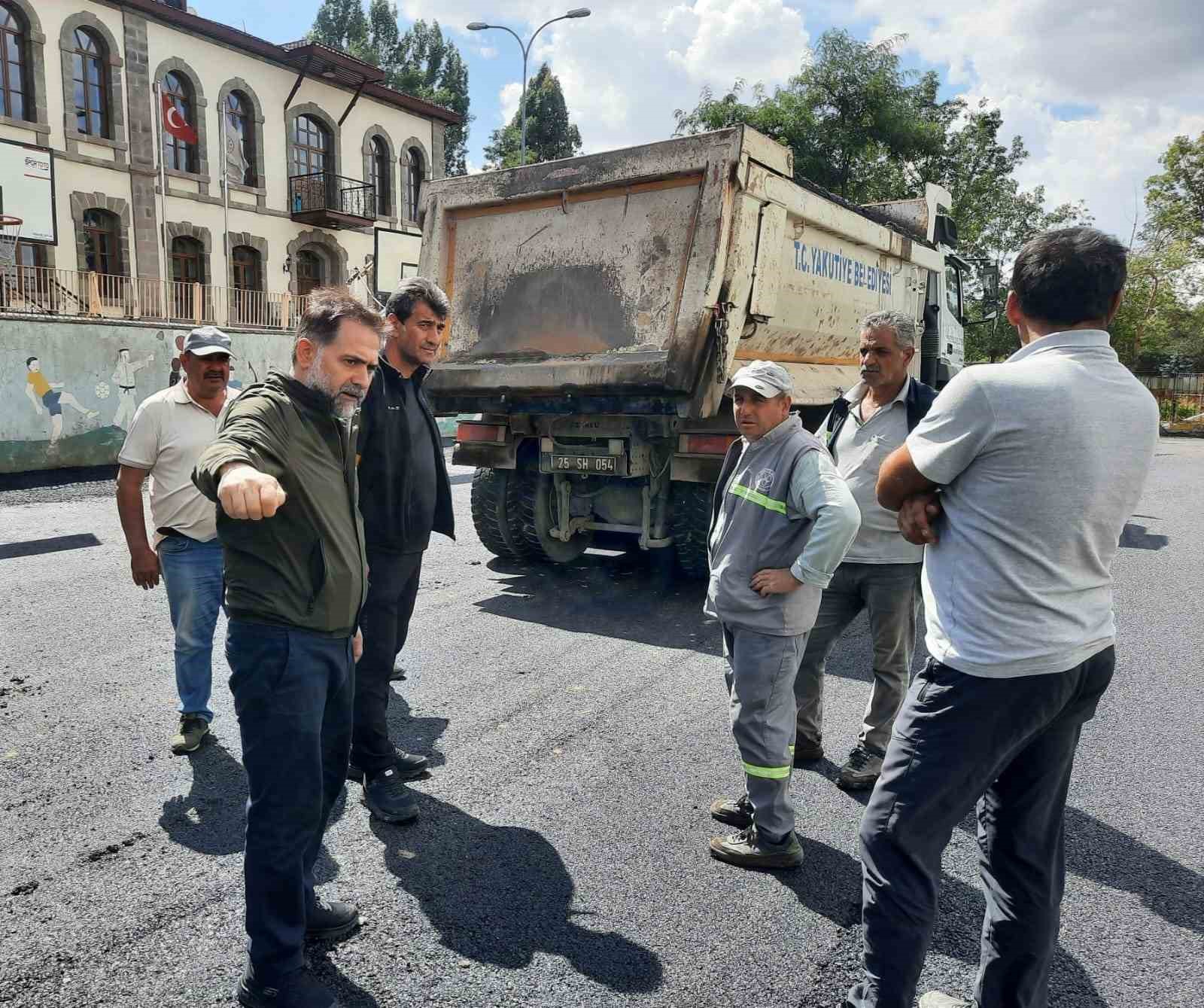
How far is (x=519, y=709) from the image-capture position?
456 cm

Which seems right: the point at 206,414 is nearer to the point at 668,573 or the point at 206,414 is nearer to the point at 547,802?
the point at 547,802

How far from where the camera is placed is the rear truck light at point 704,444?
6.41 m

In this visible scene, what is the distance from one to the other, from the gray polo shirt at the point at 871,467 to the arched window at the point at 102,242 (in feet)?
68.6

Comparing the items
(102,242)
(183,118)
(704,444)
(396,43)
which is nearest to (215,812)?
(704,444)

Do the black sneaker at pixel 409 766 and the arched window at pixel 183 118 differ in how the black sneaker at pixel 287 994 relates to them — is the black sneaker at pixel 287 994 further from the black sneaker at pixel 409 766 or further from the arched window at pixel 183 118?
the arched window at pixel 183 118

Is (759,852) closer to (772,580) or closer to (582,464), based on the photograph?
(772,580)

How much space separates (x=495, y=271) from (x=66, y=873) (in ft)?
17.1

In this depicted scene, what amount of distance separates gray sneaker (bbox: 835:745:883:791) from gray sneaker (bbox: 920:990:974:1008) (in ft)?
4.26

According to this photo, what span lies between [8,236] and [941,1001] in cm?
1993

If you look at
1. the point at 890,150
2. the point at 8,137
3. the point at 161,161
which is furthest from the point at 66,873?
the point at 890,150

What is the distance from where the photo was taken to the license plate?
6.73 m

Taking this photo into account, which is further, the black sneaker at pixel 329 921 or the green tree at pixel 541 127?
the green tree at pixel 541 127

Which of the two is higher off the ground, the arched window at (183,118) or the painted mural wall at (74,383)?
the arched window at (183,118)

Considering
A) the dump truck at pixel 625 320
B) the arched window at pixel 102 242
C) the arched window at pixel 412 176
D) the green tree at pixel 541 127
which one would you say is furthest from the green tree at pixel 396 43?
the dump truck at pixel 625 320
